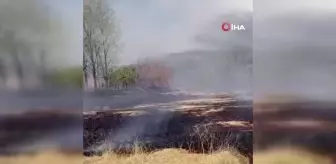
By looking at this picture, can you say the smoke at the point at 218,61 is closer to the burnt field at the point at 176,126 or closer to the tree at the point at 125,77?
the burnt field at the point at 176,126

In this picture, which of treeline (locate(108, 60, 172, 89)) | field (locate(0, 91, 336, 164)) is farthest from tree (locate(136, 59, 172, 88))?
field (locate(0, 91, 336, 164))

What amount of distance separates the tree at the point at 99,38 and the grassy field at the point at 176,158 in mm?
389

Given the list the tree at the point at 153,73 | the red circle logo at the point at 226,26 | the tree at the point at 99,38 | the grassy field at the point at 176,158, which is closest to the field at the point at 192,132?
the grassy field at the point at 176,158

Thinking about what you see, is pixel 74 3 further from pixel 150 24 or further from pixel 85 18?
pixel 150 24

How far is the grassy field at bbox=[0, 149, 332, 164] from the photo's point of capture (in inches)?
71.9

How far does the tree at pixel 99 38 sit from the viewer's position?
1.86 meters

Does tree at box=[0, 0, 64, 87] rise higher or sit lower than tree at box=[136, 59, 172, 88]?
higher

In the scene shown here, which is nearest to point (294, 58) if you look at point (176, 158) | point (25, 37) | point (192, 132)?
point (192, 132)

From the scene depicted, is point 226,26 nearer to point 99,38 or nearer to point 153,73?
point 153,73

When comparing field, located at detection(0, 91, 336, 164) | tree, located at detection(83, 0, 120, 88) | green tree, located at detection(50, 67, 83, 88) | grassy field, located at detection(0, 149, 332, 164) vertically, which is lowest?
grassy field, located at detection(0, 149, 332, 164)

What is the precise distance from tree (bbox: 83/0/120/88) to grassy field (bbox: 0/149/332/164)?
39 cm

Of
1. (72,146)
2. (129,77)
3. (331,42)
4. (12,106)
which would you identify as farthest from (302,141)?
(12,106)

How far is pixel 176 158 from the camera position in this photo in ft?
6.01

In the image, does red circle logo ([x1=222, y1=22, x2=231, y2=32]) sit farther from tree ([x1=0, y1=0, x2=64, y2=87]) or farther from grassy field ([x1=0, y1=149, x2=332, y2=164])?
tree ([x1=0, y1=0, x2=64, y2=87])
